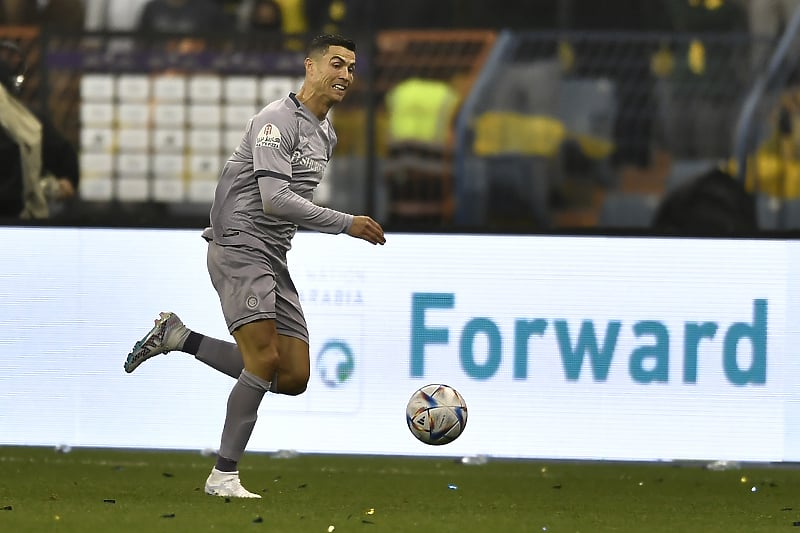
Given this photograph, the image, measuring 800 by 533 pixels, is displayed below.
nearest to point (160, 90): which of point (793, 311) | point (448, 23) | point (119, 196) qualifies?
point (119, 196)

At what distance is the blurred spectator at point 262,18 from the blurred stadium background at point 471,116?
840 millimetres

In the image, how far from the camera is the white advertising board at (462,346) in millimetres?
10070

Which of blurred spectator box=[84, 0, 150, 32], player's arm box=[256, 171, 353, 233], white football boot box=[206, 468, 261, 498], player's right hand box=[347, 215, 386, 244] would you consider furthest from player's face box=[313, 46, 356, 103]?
blurred spectator box=[84, 0, 150, 32]

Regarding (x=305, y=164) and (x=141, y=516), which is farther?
(x=305, y=164)

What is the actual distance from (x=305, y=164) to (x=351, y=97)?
5.54m

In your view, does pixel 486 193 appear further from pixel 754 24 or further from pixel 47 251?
pixel 47 251

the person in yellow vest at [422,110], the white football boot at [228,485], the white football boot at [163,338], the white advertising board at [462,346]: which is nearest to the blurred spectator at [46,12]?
the person in yellow vest at [422,110]

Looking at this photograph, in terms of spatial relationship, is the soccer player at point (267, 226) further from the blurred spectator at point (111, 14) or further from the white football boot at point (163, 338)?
the blurred spectator at point (111, 14)

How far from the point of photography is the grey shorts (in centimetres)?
841

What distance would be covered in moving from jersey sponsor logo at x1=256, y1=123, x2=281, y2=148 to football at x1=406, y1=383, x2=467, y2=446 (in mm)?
1583

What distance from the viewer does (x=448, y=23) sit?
1455cm

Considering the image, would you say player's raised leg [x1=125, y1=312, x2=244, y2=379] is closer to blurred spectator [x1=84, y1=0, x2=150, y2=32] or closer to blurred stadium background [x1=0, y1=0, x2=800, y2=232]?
blurred stadium background [x1=0, y1=0, x2=800, y2=232]

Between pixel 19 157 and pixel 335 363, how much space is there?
2.56 meters

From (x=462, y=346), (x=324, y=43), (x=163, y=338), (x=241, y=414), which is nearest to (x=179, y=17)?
(x=462, y=346)
